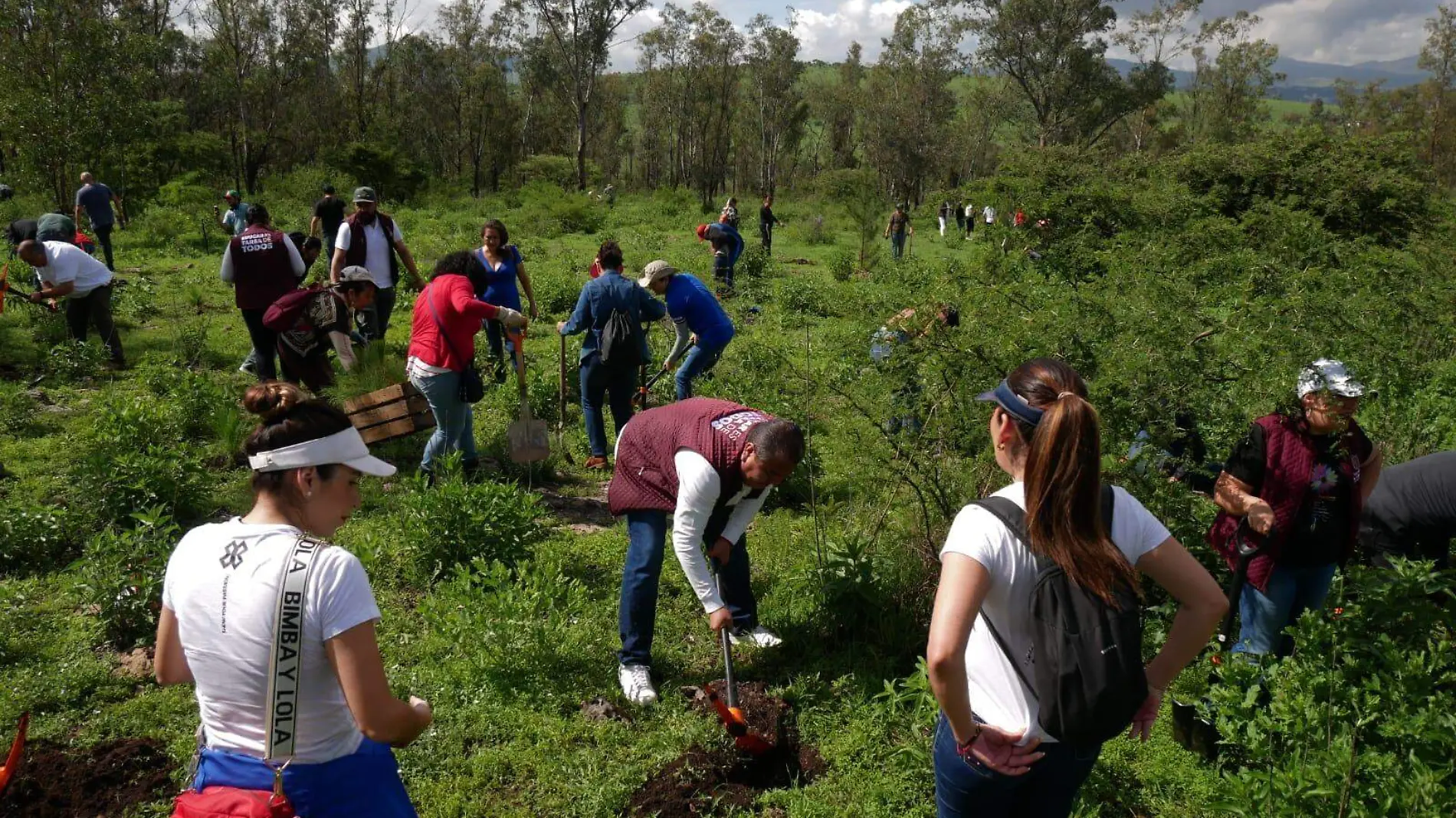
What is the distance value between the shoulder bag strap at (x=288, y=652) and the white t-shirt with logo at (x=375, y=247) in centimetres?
623

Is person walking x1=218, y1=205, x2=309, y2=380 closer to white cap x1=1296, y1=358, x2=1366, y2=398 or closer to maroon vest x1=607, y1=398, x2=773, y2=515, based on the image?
maroon vest x1=607, y1=398, x2=773, y2=515

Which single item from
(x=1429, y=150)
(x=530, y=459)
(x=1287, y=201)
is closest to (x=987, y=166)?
(x=1429, y=150)

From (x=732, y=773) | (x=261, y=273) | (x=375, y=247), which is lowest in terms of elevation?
(x=732, y=773)

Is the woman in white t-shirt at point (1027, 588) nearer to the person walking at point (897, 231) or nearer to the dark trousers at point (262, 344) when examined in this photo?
the dark trousers at point (262, 344)

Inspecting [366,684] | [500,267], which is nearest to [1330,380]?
[366,684]

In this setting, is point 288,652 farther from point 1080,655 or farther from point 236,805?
point 1080,655

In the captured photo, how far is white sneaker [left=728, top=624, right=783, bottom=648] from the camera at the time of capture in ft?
14.1

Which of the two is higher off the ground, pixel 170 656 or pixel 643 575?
pixel 170 656

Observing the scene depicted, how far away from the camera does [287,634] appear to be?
1772mm

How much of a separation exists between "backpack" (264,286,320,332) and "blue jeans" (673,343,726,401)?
281 centimetres

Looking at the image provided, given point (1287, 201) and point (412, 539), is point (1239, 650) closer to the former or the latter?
point (412, 539)

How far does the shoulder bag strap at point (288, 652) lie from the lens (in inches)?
69.3

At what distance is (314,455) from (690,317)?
5.18m

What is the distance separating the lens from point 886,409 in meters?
4.38
